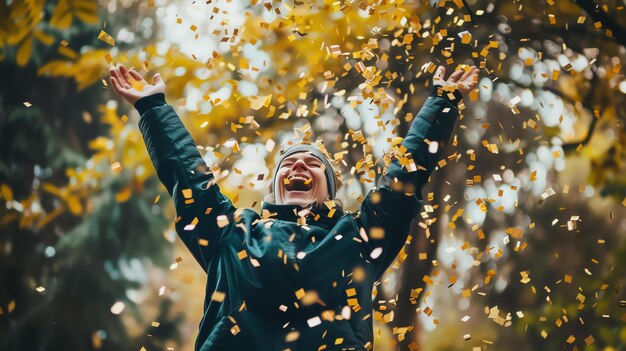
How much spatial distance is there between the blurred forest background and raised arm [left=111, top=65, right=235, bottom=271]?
445 mm

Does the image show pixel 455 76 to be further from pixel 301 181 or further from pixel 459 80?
pixel 301 181

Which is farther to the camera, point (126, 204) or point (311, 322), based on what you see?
point (126, 204)

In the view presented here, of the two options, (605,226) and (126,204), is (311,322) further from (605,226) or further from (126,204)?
(126,204)

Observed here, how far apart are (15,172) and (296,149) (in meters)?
7.01

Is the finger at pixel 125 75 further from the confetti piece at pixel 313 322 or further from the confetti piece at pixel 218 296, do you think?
the confetti piece at pixel 313 322

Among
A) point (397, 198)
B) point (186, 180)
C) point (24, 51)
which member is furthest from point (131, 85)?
point (24, 51)

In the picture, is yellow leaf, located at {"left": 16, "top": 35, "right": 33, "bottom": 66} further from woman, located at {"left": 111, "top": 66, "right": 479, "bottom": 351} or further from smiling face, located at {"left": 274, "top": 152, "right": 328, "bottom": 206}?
smiling face, located at {"left": 274, "top": 152, "right": 328, "bottom": 206}

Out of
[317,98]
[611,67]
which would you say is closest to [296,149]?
[317,98]

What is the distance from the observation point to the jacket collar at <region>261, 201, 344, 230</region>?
11.6 ft

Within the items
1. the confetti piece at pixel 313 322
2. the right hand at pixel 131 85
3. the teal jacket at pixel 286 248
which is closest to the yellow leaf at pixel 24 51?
the right hand at pixel 131 85

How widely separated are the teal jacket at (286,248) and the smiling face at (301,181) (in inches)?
4.3

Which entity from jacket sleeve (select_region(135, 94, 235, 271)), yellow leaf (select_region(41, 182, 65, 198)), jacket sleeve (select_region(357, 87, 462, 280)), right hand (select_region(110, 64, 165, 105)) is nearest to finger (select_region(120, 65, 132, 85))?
right hand (select_region(110, 64, 165, 105))

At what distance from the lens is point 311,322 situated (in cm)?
323

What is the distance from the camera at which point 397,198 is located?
347 centimetres
